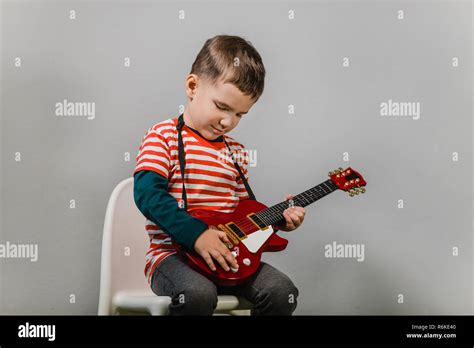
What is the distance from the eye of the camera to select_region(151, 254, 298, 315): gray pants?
0.99m

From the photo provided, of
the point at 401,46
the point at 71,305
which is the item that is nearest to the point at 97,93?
the point at 71,305

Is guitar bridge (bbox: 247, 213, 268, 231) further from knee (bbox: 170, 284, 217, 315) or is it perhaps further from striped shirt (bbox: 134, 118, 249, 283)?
knee (bbox: 170, 284, 217, 315)

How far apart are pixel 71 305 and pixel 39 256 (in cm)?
16

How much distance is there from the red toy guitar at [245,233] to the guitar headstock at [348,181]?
2.5 inches

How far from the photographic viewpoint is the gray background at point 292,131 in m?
1.49

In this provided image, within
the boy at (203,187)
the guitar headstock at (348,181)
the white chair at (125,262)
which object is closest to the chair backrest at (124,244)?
the white chair at (125,262)

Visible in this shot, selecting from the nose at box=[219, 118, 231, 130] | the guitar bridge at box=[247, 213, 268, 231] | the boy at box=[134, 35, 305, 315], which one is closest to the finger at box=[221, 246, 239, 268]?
the boy at box=[134, 35, 305, 315]

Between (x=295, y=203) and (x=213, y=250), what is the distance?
9.7 inches

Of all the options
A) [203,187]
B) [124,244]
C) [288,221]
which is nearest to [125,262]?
[124,244]

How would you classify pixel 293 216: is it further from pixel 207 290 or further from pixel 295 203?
pixel 207 290

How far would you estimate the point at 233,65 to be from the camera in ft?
3.70

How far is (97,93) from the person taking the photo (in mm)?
1487

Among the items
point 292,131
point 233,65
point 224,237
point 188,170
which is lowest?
point 224,237

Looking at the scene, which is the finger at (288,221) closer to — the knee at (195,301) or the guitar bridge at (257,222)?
the guitar bridge at (257,222)
